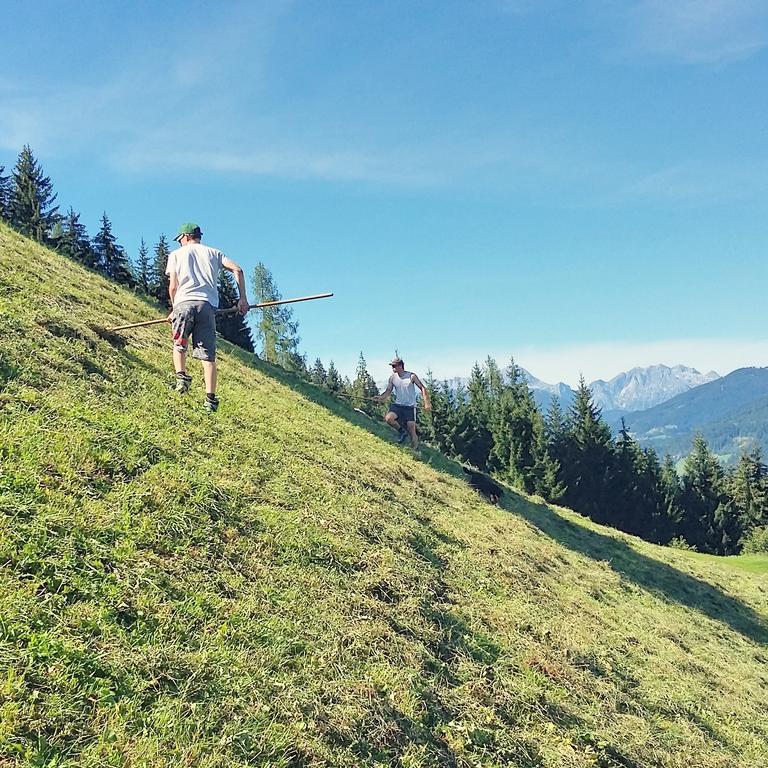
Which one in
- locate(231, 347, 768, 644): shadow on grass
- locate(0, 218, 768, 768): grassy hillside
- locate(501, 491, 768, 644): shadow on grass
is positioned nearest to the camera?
locate(0, 218, 768, 768): grassy hillside

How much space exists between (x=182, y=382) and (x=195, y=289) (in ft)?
5.77

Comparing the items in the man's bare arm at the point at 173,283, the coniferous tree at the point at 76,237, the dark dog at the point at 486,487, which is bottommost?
the dark dog at the point at 486,487

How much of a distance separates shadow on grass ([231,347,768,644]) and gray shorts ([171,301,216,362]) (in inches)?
363

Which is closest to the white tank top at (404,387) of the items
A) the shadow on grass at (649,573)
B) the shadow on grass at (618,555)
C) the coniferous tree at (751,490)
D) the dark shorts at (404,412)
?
the dark shorts at (404,412)

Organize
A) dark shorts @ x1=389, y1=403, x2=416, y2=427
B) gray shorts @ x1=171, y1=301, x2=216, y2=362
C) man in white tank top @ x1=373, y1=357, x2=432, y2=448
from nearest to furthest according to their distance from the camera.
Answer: gray shorts @ x1=171, y1=301, x2=216, y2=362
man in white tank top @ x1=373, y1=357, x2=432, y2=448
dark shorts @ x1=389, y1=403, x2=416, y2=427

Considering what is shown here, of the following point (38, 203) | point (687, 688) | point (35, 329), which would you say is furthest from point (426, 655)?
point (38, 203)

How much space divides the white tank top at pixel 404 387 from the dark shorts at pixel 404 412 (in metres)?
0.20

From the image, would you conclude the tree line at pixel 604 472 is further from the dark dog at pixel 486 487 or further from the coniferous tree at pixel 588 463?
the dark dog at pixel 486 487

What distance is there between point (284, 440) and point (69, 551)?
5874 millimetres

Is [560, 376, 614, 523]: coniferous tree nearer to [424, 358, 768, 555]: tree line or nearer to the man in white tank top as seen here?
[424, 358, 768, 555]: tree line

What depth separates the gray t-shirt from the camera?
30.8 ft

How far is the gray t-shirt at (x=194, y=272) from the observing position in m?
9.38

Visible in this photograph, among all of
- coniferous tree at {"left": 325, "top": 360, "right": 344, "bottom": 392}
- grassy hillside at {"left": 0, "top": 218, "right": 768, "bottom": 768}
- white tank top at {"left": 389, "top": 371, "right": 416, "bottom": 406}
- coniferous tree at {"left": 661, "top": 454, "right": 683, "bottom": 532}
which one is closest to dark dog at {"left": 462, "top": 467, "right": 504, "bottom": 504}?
white tank top at {"left": 389, "top": 371, "right": 416, "bottom": 406}

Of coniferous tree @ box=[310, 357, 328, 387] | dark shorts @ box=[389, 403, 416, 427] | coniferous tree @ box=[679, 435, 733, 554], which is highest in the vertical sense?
coniferous tree @ box=[310, 357, 328, 387]
